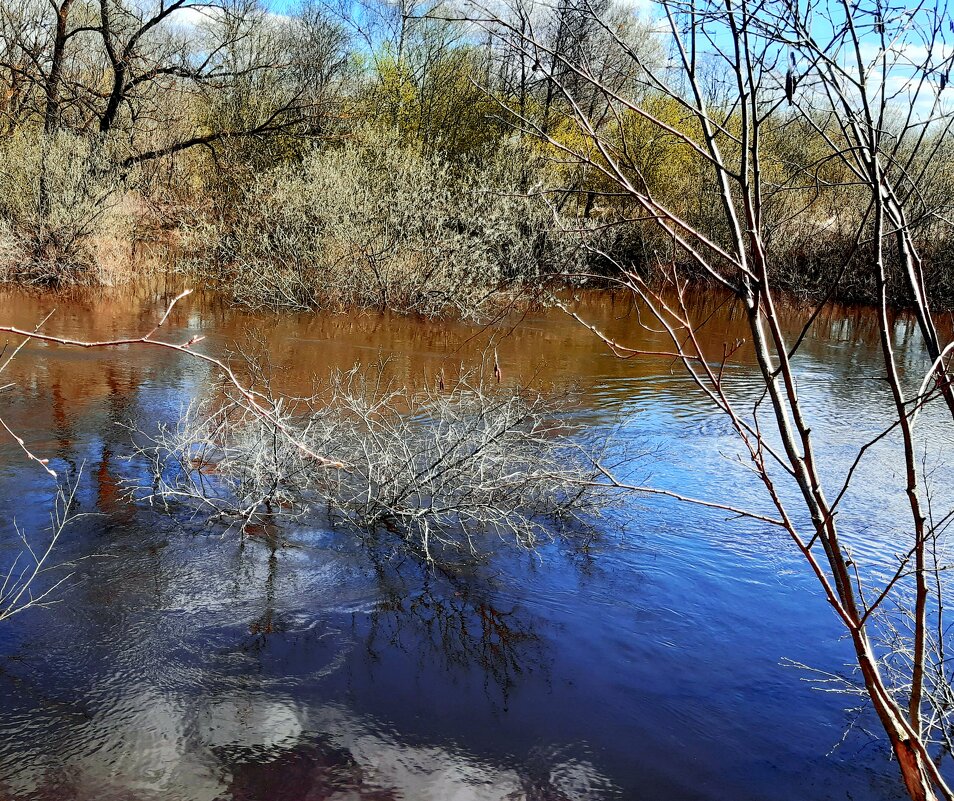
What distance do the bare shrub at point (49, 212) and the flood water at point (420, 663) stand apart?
10.7 metres

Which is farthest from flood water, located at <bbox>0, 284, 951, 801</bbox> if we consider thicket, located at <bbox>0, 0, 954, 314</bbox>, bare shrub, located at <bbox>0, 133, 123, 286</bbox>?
bare shrub, located at <bbox>0, 133, 123, 286</bbox>

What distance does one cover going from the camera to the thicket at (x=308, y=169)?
56.8ft

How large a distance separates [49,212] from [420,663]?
52.9 feet

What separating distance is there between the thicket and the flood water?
21.7ft

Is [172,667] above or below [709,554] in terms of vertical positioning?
below

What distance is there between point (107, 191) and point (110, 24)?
5.71 meters

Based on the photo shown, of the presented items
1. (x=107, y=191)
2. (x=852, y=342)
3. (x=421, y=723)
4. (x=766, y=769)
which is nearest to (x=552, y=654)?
(x=421, y=723)

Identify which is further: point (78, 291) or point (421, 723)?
point (78, 291)

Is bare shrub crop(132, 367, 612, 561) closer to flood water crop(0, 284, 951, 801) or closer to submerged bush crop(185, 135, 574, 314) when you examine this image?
flood water crop(0, 284, 951, 801)

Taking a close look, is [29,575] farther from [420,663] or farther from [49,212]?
[49,212]

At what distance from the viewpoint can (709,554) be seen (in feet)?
22.0

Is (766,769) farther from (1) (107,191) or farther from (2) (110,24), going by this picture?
(2) (110,24)

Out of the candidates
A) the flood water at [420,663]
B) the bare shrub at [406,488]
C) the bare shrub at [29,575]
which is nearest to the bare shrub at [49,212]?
the flood water at [420,663]

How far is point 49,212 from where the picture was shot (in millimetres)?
17734
